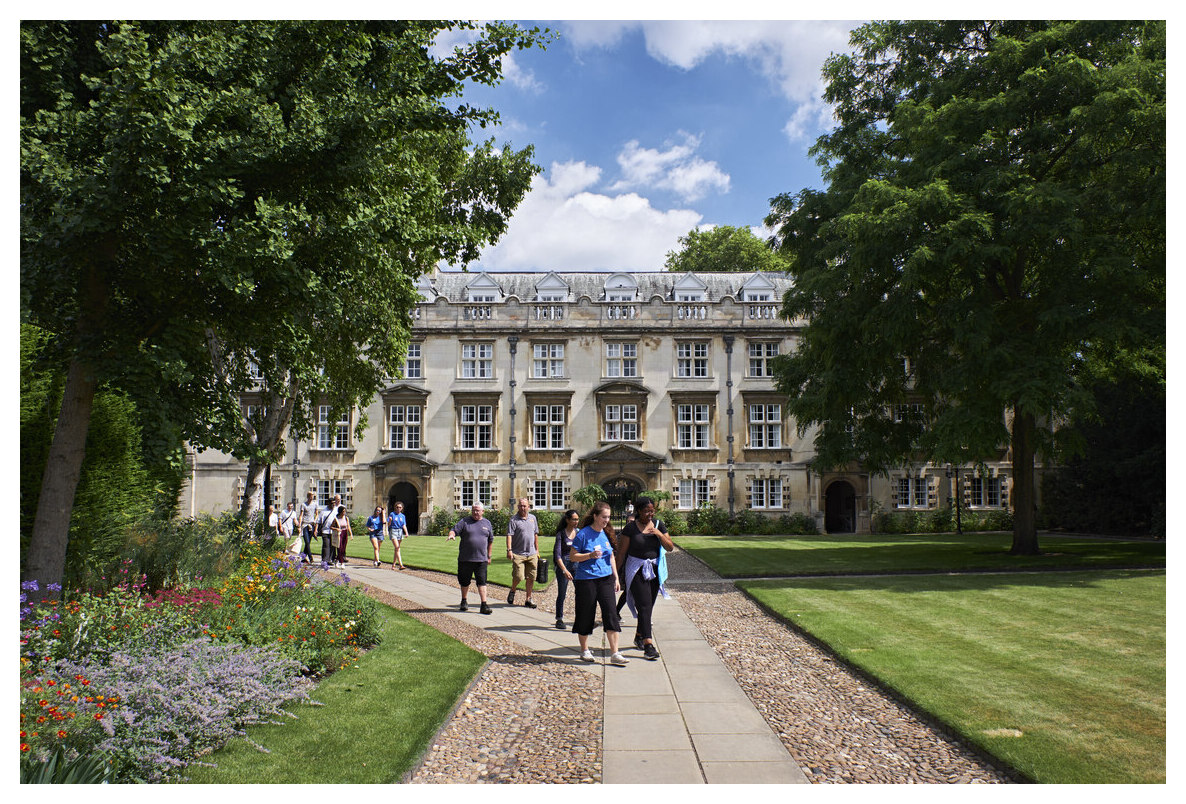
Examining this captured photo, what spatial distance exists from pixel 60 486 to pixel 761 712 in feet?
23.8

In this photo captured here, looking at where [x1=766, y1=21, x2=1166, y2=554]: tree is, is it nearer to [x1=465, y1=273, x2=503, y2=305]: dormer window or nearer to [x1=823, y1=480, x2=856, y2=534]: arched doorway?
[x1=823, y1=480, x2=856, y2=534]: arched doorway

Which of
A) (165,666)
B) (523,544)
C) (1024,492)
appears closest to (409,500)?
(523,544)

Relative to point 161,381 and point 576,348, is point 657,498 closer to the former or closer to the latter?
point 576,348

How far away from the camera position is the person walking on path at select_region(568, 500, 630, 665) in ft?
27.0

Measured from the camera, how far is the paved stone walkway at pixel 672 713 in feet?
16.8

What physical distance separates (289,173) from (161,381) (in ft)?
8.61

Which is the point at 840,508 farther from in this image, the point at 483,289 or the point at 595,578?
the point at 595,578

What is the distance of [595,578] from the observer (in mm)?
8312

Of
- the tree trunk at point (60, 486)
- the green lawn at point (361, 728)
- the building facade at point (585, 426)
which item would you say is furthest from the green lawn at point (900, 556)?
the tree trunk at point (60, 486)

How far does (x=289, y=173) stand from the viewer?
307 inches

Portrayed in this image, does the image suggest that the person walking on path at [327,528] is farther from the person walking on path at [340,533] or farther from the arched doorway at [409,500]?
the arched doorway at [409,500]

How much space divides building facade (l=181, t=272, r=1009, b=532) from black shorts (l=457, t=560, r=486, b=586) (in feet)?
72.4

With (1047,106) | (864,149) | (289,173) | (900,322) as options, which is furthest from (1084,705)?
(864,149)

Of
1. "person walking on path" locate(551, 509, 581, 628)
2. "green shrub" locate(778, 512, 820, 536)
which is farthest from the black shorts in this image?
"green shrub" locate(778, 512, 820, 536)
